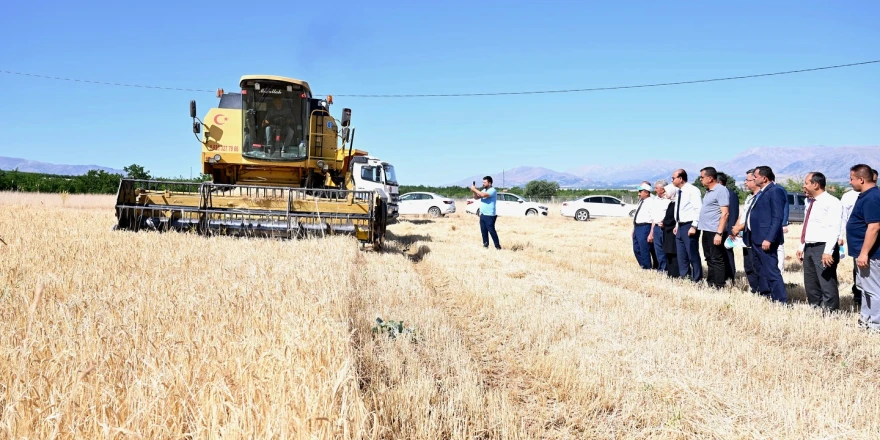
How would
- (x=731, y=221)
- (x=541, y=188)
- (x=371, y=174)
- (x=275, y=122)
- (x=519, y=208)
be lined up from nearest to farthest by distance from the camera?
(x=731, y=221) → (x=275, y=122) → (x=371, y=174) → (x=519, y=208) → (x=541, y=188)

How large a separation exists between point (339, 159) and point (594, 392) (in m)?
9.60

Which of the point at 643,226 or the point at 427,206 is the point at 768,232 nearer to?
the point at 643,226

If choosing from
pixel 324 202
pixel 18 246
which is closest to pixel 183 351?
pixel 18 246

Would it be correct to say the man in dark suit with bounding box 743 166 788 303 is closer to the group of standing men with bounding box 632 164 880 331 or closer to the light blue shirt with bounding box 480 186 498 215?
the group of standing men with bounding box 632 164 880 331

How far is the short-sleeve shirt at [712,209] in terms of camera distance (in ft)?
26.7

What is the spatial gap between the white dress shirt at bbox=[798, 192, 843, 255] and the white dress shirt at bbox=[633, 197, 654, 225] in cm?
336

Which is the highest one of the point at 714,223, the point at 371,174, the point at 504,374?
the point at 371,174

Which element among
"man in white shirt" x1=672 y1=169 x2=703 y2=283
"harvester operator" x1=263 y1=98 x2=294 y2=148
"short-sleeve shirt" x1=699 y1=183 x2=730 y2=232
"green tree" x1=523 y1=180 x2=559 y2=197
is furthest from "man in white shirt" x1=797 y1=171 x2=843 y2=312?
"green tree" x1=523 y1=180 x2=559 y2=197

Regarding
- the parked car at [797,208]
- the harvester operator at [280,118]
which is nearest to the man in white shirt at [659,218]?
the harvester operator at [280,118]

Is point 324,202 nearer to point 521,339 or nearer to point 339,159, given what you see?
point 339,159

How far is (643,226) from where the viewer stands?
10.2 m

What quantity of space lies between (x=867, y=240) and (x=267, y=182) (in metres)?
10.4

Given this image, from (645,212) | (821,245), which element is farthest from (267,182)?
(821,245)

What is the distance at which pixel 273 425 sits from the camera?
2234 millimetres
